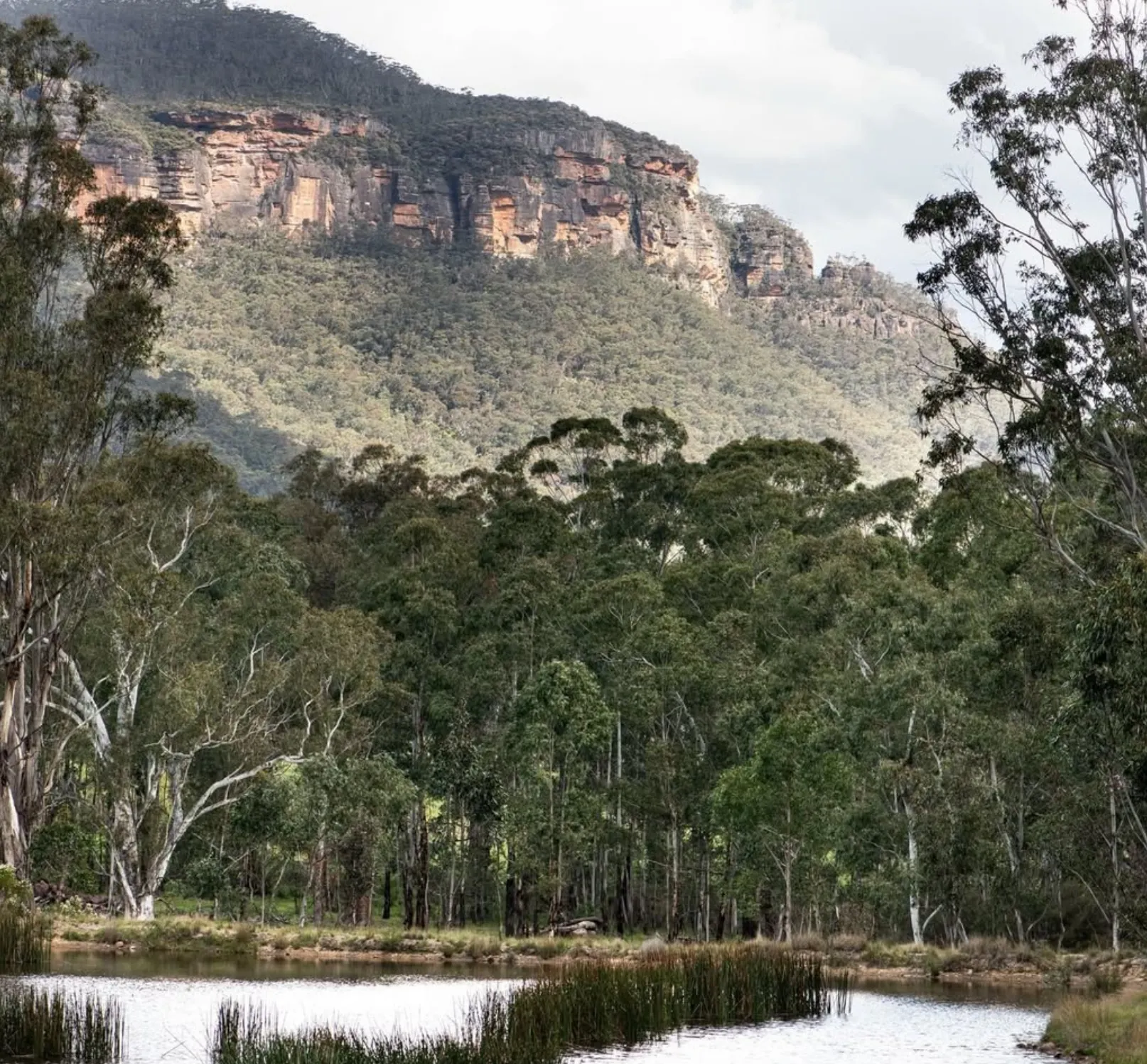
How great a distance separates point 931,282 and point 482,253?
429 ft

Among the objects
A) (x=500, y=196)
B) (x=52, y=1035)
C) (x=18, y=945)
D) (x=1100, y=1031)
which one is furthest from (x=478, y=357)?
(x=52, y=1035)

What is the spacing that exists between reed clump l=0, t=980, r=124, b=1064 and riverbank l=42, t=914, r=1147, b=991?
20272 mm

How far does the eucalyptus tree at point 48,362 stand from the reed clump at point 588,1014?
1468 cm

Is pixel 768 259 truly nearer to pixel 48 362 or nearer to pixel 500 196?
pixel 500 196

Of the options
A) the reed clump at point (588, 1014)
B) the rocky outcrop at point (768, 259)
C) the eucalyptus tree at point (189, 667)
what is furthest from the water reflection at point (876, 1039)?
the rocky outcrop at point (768, 259)

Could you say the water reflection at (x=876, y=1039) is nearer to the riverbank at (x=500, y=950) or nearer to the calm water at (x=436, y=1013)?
the calm water at (x=436, y=1013)

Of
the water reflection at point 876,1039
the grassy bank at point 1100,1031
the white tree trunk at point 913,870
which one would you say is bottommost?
the water reflection at point 876,1039

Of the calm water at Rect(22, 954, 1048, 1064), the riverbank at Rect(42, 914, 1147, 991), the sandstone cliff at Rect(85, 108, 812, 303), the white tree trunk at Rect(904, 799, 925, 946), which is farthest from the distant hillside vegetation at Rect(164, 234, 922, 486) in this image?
the calm water at Rect(22, 954, 1048, 1064)

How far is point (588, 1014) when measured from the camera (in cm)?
2097

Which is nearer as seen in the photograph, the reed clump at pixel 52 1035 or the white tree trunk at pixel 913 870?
the reed clump at pixel 52 1035

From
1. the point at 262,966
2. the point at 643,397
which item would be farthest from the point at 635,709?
the point at 643,397

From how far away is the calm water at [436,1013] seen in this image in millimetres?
20406

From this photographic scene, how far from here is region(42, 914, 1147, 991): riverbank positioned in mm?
36469

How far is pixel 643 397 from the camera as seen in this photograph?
426 feet
